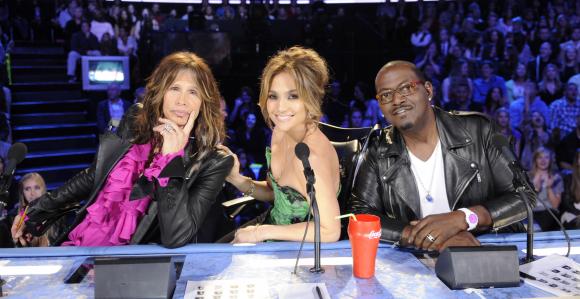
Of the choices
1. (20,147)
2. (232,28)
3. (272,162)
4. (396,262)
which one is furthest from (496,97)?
(20,147)

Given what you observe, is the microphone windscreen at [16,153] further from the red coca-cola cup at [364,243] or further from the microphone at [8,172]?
the red coca-cola cup at [364,243]

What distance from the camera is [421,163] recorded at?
246cm

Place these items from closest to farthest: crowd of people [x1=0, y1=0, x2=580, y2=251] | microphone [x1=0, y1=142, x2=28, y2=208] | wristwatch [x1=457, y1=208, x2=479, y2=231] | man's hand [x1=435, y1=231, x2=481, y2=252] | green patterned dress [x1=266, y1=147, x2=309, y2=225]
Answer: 1. microphone [x1=0, y1=142, x2=28, y2=208]
2. man's hand [x1=435, y1=231, x2=481, y2=252]
3. wristwatch [x1=457, y1=208, x2=479, y2=231]
4. green patterned dress [x1=266, y1=147, x2=309, y2=225]
5. crowd of people [x1=0, y1=0, x2=580, y2=251]

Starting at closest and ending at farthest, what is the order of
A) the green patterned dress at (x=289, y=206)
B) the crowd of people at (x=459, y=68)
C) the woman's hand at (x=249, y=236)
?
1. the woman's hand at (x=249, y=236)
2. the green patterned dress at (x=289, y=206)
3. the crowd of people at (x=459, y=68)

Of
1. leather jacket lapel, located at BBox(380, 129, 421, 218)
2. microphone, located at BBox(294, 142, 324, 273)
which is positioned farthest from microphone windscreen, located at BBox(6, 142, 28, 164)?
leather jacket lapel, located at BBox(380, 129, 421, 218)

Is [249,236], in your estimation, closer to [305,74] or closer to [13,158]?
[305,74]

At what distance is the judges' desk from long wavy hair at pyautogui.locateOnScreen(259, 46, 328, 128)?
2.10 ft

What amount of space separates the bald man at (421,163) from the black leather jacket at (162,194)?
647 millimetres

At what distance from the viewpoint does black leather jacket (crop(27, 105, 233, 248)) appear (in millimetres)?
1935

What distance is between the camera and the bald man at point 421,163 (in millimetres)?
2389

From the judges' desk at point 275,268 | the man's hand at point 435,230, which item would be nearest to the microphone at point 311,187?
the judges' desk at point 275,268

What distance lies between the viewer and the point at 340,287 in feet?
5.04

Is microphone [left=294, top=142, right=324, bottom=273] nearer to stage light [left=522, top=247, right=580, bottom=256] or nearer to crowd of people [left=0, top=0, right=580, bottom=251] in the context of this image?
stage light [left=522, top=247, right=580, bottom=256]

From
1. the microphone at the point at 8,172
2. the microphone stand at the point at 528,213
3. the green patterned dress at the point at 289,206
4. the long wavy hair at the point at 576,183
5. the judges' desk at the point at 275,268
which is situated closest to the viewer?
the judges' desk at the point at 275,268
